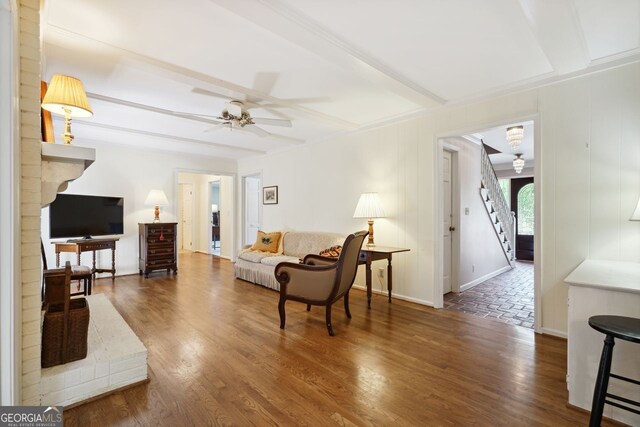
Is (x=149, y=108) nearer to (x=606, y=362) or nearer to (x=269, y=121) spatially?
(x=269, y=121)

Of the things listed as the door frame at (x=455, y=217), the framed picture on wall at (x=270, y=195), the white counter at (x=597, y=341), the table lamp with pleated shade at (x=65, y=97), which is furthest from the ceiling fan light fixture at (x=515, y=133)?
the table lamp with pleated shade at (x=65, y=97)

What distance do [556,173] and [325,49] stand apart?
2.45 meters

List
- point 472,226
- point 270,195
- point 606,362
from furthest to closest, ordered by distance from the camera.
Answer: point 270,195 < point 472,226 < point 606,362

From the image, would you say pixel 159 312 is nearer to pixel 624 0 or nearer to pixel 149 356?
pixel 149 356

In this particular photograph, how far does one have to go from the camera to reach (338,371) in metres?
2.26

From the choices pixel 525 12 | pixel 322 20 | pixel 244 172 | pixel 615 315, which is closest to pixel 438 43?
pixel 525 12

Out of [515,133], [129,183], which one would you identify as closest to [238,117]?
[129,183]

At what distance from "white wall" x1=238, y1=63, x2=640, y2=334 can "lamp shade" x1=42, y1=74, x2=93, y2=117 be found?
11.3 feet

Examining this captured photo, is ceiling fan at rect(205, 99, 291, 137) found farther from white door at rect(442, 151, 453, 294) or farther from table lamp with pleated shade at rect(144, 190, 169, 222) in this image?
table lamp with pleated shade at rect(144, 190, 169, 222)

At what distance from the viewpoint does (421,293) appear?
12.9ft

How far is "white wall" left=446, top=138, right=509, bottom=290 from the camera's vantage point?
179 inches

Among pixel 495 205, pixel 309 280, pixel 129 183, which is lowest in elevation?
pixel 309 280

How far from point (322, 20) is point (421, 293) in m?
3.28

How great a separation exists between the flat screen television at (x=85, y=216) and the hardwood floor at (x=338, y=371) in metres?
2.08
